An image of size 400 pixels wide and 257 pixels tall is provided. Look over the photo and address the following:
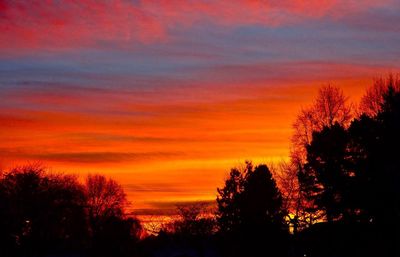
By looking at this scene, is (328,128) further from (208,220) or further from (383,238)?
(208,220)

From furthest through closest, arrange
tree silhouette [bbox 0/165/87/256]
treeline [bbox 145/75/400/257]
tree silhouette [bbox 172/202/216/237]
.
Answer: tree silhouette [bbox 172/202/216/237], tree silhouette [bbox 0/165/87/256], treeline [bbox 145/75/400/257]

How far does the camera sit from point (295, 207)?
65500 mm

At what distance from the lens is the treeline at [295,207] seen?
47.7 metres

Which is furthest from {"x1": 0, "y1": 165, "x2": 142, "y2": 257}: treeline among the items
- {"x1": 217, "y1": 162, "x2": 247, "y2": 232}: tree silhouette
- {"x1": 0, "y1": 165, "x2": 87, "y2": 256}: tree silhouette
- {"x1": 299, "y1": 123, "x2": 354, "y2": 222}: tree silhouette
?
{"x1": 299, "y1": 123, "x2": 354, "y2": 222}: tree silhouette

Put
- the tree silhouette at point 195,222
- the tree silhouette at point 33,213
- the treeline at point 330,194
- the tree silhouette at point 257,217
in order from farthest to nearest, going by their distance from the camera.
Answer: the tree silhouette at point 195,222, the tree silhouette at point 33,213, the tree silhouette at point 257,217, the treeline at point 330,194

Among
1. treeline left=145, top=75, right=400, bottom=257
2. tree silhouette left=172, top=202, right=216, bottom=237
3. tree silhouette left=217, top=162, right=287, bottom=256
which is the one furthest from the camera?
tree silhouette left=172, top=202, right=216, bottom=237

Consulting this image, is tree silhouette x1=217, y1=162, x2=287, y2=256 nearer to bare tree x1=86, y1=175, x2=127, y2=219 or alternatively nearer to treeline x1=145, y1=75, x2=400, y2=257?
treeline x1=145, y1=75, x2=400, y2=257

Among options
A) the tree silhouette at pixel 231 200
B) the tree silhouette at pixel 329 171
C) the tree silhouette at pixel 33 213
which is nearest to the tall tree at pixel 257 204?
the tree silhouette at pixel 231 200

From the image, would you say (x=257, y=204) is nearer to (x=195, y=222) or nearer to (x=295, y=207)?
(x=295, y=207)

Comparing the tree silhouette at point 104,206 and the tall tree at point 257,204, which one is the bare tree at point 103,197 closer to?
the tree silhouette at point 104,206

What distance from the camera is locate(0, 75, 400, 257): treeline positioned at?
47688mm

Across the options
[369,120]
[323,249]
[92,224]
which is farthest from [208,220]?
[369,120]

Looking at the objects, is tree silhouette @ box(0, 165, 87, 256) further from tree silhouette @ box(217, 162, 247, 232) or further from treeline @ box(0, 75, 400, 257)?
tree silhouette @ box(217, 162, 247, 232)

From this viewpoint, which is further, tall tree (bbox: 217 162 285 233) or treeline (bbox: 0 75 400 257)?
tall tree (bbox: 217 162 285 233)
